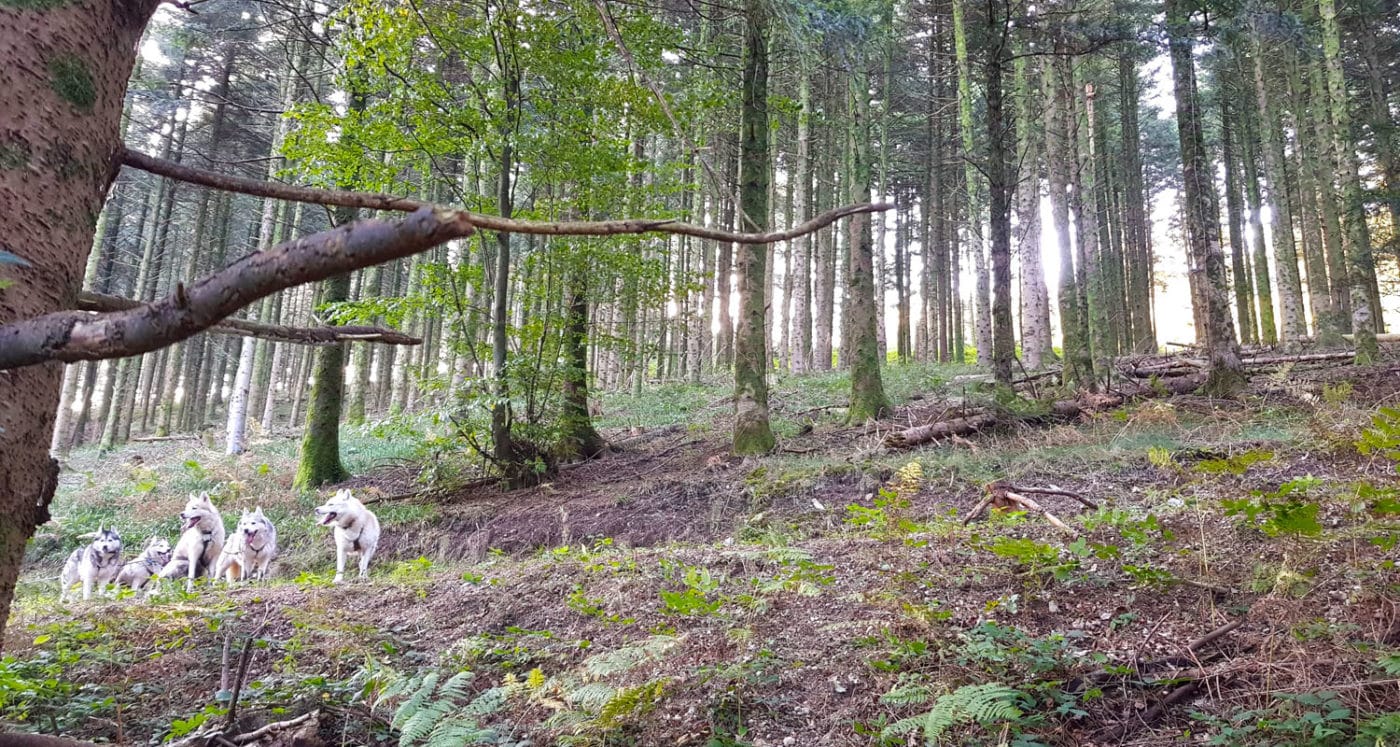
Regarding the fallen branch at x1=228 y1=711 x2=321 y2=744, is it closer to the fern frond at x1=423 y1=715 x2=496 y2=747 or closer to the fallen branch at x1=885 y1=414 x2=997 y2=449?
the fern frond at x1=423 y1=715 x2=496 y2=747

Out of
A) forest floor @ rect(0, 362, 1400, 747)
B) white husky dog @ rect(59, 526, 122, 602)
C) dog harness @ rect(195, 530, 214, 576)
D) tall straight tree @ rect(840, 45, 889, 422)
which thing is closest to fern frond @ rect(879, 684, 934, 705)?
forest floor @ rect(0, 362, 1400, 747)

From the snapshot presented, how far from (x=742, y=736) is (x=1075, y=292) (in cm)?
1318

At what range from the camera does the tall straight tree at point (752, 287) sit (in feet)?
30.7

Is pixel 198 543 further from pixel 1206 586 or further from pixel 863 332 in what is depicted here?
pixel 1206 586

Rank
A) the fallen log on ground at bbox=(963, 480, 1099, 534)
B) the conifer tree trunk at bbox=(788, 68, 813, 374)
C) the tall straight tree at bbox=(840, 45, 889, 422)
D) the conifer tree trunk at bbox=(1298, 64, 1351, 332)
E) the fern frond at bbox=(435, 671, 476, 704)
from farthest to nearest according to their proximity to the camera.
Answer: the conifer tree trunk at bbox=(788, 68, 813, 374), the conifer tree trunk at bbox=(1298, 64, 1351, 332), the tall straight tree at bbox=(840, 45, 889, 422), the fallen log on ground at bbox=(963, 480, 1099, 534), the fern frond at bbox=(435, 671, 476, 704)

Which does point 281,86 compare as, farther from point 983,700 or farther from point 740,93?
point 983,700

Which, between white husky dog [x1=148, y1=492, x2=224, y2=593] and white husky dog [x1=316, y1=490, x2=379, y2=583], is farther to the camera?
white husky dog [x1=148, y1=492, x2=224, y2=593]

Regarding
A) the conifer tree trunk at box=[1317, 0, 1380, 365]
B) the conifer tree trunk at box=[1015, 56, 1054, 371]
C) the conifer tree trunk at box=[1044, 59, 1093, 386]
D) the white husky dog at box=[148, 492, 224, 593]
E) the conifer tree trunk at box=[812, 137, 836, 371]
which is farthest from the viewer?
the conifer tree trunk at box=[812, 137, 836, 371]

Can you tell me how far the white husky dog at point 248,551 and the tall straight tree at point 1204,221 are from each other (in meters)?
12.5

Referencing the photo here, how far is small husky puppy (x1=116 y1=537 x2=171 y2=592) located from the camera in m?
7.61

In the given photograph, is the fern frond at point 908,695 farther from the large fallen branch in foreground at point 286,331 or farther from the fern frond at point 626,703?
the large fallen branch in foreground at point 286,331

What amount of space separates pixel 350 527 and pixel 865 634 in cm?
654

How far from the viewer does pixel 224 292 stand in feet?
2.90

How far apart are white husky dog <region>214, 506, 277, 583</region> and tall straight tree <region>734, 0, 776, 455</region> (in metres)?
5.92
